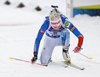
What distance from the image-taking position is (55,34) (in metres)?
4.31

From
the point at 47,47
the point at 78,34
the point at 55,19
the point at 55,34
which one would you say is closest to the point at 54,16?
the point at 55,19

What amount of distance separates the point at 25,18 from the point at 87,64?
33.1 ft

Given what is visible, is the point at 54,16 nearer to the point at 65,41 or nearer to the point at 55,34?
the point at 55,34

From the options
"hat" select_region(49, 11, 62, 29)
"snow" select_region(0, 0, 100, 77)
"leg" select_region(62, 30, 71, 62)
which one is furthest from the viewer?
"leg" select_region(62, 30, 71, 62)

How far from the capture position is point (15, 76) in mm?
3902

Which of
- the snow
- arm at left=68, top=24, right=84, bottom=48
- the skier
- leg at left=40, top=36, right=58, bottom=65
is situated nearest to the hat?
the skier

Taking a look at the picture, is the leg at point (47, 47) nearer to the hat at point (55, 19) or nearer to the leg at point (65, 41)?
the leg at point (65, 41)

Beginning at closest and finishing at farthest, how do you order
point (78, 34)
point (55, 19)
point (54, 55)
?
point (55, 19), point (78, 34), point (54, 55)

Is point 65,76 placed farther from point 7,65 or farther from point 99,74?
point 7,65

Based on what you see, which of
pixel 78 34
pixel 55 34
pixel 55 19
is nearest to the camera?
pixel 55 19

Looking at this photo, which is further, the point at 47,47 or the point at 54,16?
the point at 47,47

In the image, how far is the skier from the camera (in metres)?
3.98

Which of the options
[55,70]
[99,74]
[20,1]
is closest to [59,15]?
[55,70]

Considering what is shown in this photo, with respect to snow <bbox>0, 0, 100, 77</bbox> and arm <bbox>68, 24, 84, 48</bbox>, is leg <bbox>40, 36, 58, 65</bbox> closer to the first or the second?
snow <bbox>0, 0, 100, 77</bbox>
